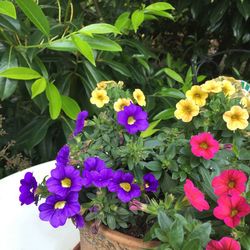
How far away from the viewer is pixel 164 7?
4.86ft

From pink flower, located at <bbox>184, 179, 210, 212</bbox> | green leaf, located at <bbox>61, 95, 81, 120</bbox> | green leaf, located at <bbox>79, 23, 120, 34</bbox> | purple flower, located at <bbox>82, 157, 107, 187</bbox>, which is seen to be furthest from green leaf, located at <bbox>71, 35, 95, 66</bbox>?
pink flower, located at <bbox>184, 179, 210, 212</bbox>

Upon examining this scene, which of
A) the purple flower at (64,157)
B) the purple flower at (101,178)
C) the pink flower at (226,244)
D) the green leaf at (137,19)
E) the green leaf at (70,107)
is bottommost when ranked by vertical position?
the green leaf at (70,107)

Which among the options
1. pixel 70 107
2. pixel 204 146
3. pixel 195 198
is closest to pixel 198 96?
pixel 204 146

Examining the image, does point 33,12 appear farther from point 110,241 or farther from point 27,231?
point 110,241

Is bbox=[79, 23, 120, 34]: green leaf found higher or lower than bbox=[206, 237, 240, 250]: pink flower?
lower

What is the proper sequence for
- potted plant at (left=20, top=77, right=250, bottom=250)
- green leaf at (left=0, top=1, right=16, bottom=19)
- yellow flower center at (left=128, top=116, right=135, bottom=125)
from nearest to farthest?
1. potted plant at (left=20, top=77, right=250, bottom=250)
2. yellow flower center at (left=128, top=116, right=135, bottom=125)
3. green leaf at (left=0, top=1, right=16, bottom=19)

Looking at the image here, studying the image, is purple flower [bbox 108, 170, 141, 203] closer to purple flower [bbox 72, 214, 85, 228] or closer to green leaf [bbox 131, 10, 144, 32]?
purple flower [bbox 72, 214, 85, 228]

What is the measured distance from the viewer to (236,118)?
731 millimetres

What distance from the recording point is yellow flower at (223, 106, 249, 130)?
28.6 inches

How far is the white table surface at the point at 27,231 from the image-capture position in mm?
905

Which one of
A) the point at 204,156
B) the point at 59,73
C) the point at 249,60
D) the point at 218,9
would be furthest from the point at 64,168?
the point at 249,60

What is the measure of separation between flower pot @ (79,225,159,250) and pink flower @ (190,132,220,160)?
6.5 inches

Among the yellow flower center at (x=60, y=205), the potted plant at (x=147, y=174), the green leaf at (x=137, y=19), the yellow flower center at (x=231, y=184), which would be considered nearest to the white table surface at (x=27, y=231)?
the potted plant at (x=147, y=174)

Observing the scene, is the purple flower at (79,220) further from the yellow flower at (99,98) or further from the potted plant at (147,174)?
the yellow flower at (99,98)
